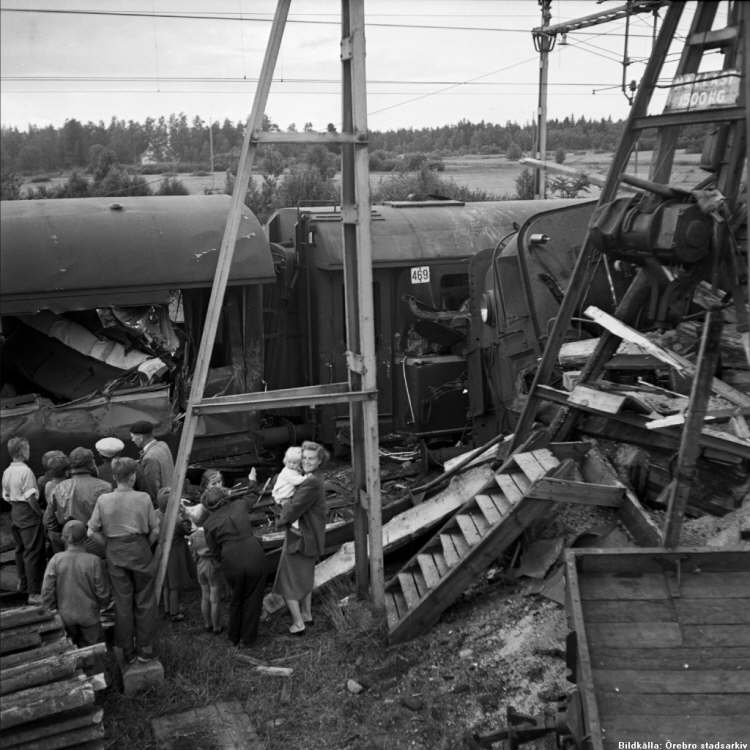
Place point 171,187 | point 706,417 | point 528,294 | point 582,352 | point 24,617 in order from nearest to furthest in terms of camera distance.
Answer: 1. point 24,617
2. point 706,417
3. point 582,352
4. point 528,294
5. point 171,187

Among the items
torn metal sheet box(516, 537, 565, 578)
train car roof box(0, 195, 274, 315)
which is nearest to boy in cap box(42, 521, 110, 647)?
torn metal sheet box(516, 537, 565, 578)

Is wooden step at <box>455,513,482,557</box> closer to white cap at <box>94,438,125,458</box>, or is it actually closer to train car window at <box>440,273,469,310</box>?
white cap at <box>94,438,125,458</box>

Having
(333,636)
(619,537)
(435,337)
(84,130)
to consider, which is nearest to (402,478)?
(435,337)

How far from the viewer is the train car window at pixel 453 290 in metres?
12.5

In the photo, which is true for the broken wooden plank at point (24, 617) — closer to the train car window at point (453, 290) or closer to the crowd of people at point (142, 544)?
the crowd of people at point (142, 544)

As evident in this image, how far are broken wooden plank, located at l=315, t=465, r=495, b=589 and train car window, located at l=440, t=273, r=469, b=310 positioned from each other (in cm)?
388

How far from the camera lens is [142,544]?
702 cm

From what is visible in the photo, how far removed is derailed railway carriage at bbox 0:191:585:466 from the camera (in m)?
9.98

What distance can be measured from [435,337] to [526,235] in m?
2.46

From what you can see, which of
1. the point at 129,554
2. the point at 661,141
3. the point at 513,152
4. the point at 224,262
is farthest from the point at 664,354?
the point at 513,152

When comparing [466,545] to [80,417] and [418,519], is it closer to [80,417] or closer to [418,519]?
[418,519]

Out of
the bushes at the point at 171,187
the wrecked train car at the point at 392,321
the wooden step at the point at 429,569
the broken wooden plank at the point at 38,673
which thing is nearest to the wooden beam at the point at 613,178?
the wooden step at the point at 429,569

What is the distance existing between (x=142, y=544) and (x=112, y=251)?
4161 millimetres

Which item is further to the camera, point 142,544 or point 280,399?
point 280,399
